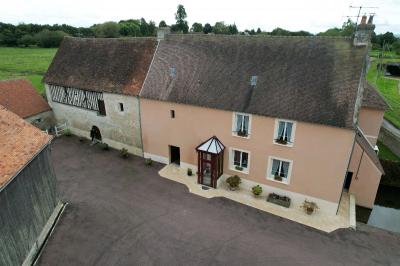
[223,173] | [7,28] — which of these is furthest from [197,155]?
[7,28]

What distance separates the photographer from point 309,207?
1634 cm

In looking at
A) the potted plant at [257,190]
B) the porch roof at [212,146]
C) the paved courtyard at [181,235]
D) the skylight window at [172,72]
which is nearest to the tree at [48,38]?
the skylight window at [172,72]

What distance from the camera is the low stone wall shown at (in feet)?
79.3

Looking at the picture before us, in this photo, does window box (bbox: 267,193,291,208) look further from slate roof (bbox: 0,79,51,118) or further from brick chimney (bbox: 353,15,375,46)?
slate roof (bbox: 0,79,51,118)

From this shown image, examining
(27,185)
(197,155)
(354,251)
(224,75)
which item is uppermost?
(224,75)

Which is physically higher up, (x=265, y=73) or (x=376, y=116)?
(x=265, y=73)

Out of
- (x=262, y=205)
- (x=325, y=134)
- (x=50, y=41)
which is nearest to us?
(x=325, y=134)

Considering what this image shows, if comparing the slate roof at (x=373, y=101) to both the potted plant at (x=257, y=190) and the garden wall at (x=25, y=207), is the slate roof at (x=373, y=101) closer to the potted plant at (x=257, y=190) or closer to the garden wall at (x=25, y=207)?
the potted plant at (x=257, y=190)

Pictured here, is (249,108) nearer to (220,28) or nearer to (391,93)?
(391,93)

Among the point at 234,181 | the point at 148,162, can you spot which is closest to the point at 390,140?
the point at 234,181

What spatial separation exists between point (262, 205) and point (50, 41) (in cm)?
10763

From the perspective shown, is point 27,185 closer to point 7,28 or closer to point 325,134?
point 325,134

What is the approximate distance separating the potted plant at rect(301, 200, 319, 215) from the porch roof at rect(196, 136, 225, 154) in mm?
6260

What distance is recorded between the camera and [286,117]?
15992 millimetres
